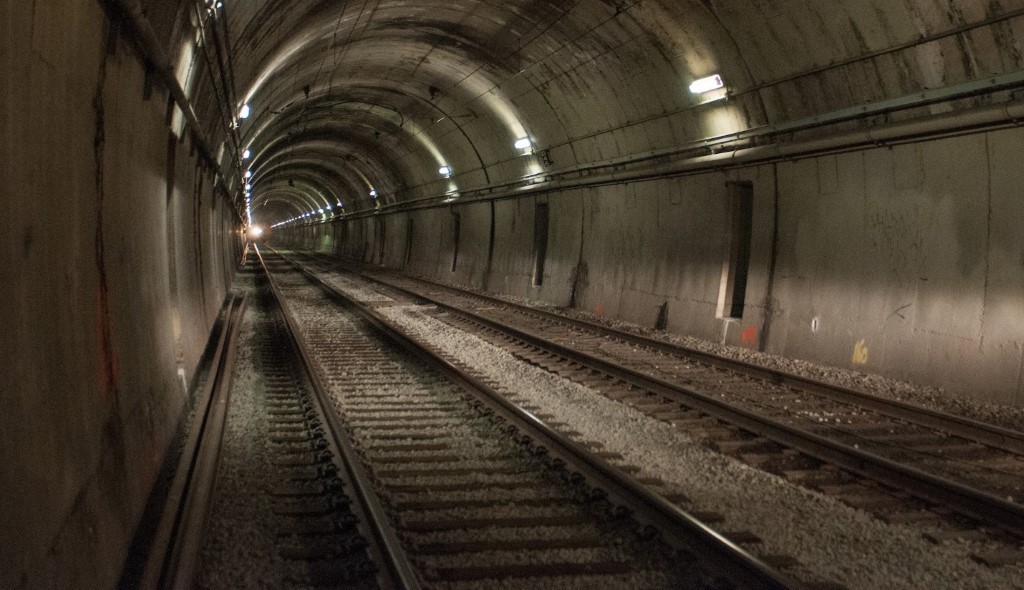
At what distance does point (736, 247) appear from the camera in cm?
1209

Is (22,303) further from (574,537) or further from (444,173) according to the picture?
(444,173)

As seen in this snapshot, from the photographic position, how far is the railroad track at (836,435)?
4.77 metres

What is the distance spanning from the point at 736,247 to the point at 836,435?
19.2 feet

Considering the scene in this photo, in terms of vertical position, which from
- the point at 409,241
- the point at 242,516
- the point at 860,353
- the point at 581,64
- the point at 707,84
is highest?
the point at 581,64

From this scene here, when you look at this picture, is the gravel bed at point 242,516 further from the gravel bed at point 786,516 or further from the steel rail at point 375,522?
the gravel bed at point 786,516

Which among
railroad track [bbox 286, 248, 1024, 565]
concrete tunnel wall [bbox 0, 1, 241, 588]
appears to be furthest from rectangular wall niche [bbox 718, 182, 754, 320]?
concrete tunnel wall [bbox 0, 1, 241, 588]

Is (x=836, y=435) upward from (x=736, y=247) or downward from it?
downward

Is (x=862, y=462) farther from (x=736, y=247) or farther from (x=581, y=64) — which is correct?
(x=581, y=64)

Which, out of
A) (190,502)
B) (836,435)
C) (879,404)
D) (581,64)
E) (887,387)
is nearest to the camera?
(190,502)

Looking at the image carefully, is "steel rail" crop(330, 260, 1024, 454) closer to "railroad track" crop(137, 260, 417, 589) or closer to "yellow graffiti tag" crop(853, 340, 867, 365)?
"yellow graffiti tag" crop(853, 340, 867, 365)

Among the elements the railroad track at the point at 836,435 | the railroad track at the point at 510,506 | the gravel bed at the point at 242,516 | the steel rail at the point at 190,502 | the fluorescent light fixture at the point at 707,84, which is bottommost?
the gravel bed at the point at 242,516

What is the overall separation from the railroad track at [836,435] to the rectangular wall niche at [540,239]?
8.08 m

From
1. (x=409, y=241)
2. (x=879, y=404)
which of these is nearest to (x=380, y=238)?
(x=409, y=241)

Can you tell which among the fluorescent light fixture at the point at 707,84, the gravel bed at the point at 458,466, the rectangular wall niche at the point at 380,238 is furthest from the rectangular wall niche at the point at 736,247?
the rectangular wall niche at the point at 380,238
